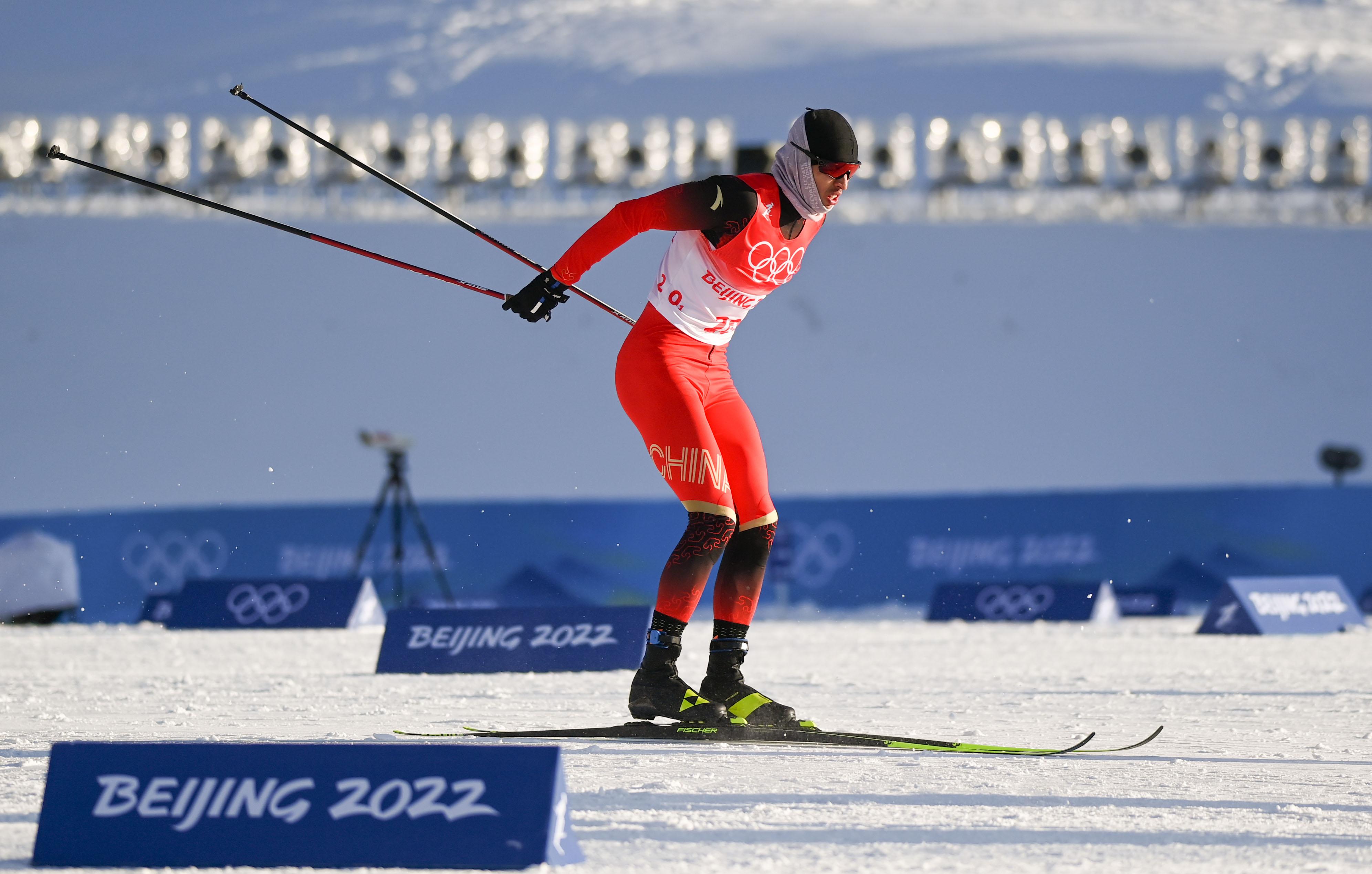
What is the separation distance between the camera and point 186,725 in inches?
136

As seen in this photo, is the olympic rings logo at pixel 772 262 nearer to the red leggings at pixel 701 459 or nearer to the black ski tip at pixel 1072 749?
the red leggings at pixel 701 459

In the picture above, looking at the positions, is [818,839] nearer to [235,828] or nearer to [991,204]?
[235,828]

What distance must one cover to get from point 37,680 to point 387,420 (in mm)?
13374

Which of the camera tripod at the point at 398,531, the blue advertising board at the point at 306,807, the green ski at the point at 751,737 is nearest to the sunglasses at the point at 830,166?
the green ski at the point at 751,737

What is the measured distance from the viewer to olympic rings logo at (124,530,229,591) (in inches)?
480

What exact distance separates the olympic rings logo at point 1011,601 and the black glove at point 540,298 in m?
7.33

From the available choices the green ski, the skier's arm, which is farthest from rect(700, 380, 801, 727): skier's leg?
the skier's arm

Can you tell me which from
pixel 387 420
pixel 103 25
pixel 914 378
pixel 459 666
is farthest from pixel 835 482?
pixel 103 25

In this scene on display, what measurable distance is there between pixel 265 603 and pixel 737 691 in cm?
582

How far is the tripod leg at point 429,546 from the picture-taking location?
11523mm

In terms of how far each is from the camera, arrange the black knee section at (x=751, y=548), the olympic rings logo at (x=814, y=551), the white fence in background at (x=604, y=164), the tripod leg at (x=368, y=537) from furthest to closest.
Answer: the white fence in background at (x=604, y=164) < the olympic rings logo at (x=814, y=551) < the tripod leg at (x=368, y=537) < the black knee section at (x=751, y=548)

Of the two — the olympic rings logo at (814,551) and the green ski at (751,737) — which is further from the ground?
the green ski at (751,737)

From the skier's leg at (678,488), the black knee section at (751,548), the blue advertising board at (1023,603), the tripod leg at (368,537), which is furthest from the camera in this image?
the tripod leg at (368,537)

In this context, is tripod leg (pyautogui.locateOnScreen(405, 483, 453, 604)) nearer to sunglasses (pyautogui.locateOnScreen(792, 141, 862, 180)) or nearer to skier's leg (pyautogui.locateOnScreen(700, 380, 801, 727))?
skier's leg (pyautogui.locateOnScreen(700, 380, 801, 727))
